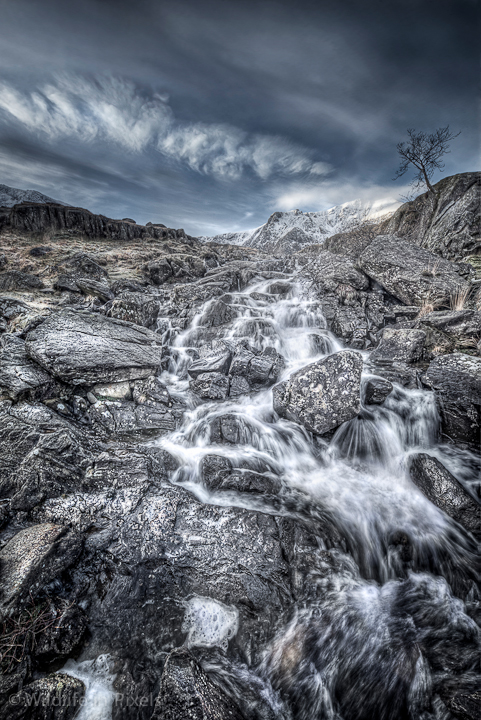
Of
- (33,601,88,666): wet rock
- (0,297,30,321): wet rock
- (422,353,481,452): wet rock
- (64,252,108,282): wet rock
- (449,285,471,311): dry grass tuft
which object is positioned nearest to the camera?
(33,601,88,666): wet rock

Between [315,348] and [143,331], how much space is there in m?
6.44

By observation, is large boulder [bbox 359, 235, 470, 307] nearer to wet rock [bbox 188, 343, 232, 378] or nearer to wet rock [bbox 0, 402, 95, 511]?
wet rock [bbox 188, 343, 232, 378]

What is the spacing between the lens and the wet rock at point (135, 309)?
10.2m

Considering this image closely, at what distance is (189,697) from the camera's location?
2.17 meters

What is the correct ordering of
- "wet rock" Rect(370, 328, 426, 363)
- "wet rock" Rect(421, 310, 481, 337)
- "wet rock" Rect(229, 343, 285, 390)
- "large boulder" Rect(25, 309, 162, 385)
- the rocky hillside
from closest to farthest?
"large boulder" Rect(25, 309, 162, 385)
"wet rock" Rect(421, 310, 481, 337)
"wet rock" Rect(370, 328, 426, 363)
"wet rock" Rect(229, 343, 285, 390)
the rocky hillside

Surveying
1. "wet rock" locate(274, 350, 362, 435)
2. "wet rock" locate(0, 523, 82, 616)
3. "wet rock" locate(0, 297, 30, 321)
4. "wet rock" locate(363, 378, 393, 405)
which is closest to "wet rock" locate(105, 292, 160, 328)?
"wet rock" locate(0, 297, 30, 321)

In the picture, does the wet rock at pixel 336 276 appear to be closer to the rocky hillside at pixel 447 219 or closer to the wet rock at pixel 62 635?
the rocky hillside at pixel 447 219

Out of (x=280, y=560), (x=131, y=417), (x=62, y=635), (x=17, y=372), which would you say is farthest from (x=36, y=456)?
(x=280, y=560)

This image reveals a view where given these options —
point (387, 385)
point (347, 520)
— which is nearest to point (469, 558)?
point (347, 520)

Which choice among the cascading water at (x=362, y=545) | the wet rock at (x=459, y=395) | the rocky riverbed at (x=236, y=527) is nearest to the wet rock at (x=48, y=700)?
the rocky riverbed at (x=236, y=527)

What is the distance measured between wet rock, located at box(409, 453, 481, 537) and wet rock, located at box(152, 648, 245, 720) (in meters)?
4.06

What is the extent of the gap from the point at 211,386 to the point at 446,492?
5.59 metres

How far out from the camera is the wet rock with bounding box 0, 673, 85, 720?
6.65 feet

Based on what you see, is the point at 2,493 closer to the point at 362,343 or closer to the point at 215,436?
the point at 215,436
